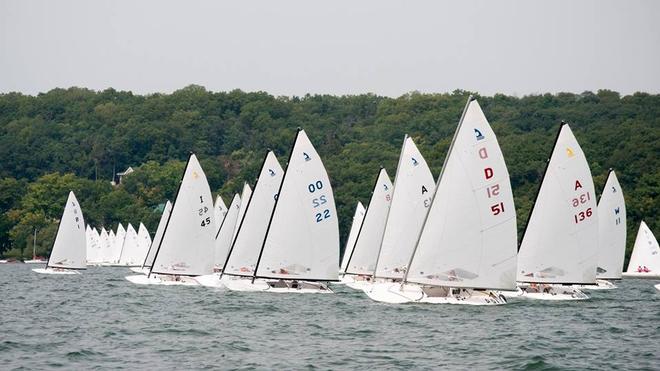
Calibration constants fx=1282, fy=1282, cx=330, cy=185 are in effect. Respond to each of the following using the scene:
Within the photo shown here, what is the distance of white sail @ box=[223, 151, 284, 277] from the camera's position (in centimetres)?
6203

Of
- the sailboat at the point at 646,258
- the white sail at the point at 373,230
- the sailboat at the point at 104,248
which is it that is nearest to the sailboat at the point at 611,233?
the white sail at the point at 373,230

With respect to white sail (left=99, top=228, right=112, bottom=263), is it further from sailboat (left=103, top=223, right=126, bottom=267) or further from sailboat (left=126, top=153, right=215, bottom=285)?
sailboat (left=126, top=153, right=215, bottom=285)

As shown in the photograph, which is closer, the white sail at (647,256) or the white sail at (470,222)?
the white sail at (470,222)

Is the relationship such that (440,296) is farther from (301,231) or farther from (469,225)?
(301,231)

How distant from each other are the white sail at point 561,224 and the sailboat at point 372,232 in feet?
55.2

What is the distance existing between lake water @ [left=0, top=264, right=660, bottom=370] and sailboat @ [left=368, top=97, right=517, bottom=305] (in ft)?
3.76

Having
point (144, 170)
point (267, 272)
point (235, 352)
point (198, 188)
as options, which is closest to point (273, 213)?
point (267, 272)

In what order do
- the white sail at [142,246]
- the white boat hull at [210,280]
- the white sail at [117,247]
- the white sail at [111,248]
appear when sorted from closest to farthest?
1. the white boat hull at [210,280]
2. the white sail at [142,246]
3. the white sail at [111,248]
4. the white sail at [117,247]

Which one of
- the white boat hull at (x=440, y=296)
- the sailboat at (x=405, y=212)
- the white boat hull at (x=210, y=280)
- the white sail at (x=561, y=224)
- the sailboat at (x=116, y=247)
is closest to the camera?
the white boat hull at (x=440, y=296)

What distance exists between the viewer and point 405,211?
61875 millimetres

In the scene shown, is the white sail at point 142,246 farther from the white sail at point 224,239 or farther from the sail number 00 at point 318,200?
the sail number 00 at point 318,200

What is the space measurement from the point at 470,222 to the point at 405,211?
1345 centimetres

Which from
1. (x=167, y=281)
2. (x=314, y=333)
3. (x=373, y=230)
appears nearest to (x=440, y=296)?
(x=314, y=333)

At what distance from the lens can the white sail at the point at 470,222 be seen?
158 ft
